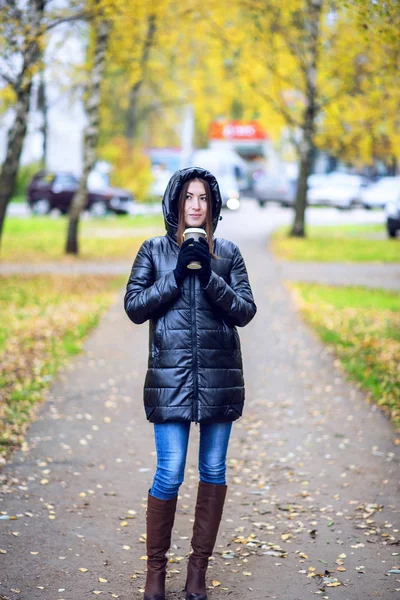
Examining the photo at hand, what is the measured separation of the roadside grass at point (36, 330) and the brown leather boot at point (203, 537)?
2654 millimetres

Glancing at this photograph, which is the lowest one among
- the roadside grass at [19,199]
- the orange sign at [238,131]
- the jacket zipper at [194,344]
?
the roadside grass at [19,199]

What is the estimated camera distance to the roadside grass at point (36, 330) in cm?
788

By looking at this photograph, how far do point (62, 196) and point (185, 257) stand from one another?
32606 mm

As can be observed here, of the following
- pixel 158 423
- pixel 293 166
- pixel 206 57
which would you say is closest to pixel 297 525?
pixel 158 423

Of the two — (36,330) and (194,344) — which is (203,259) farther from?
(36,330)

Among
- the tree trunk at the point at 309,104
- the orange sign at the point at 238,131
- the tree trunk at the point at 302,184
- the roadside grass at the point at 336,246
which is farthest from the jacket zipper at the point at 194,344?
the orange sign at the point at 238,131

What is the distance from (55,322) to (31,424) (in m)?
4.62

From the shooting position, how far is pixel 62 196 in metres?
35.9

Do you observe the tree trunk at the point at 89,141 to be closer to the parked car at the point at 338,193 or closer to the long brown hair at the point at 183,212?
the long brown hair at the point at 183,212

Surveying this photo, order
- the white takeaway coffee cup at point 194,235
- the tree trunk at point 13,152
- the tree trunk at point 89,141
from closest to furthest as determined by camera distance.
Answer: the white takeaway coffee cup at point 194,235 → the tree trunk at point 13,152 → the tree trunk at point 89,141

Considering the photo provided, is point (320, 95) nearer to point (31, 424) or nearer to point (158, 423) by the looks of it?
point (31, 424)

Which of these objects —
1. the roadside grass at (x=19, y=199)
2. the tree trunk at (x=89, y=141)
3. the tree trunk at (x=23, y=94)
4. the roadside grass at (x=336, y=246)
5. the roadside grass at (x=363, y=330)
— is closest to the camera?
the roadside grass at (x=363, y=330)

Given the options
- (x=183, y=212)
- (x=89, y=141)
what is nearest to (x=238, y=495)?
(x=183, y=212)

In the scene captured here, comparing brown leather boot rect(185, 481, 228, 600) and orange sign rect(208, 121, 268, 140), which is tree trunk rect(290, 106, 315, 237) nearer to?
brown leather boot rect(185, 481, 228, 600)
